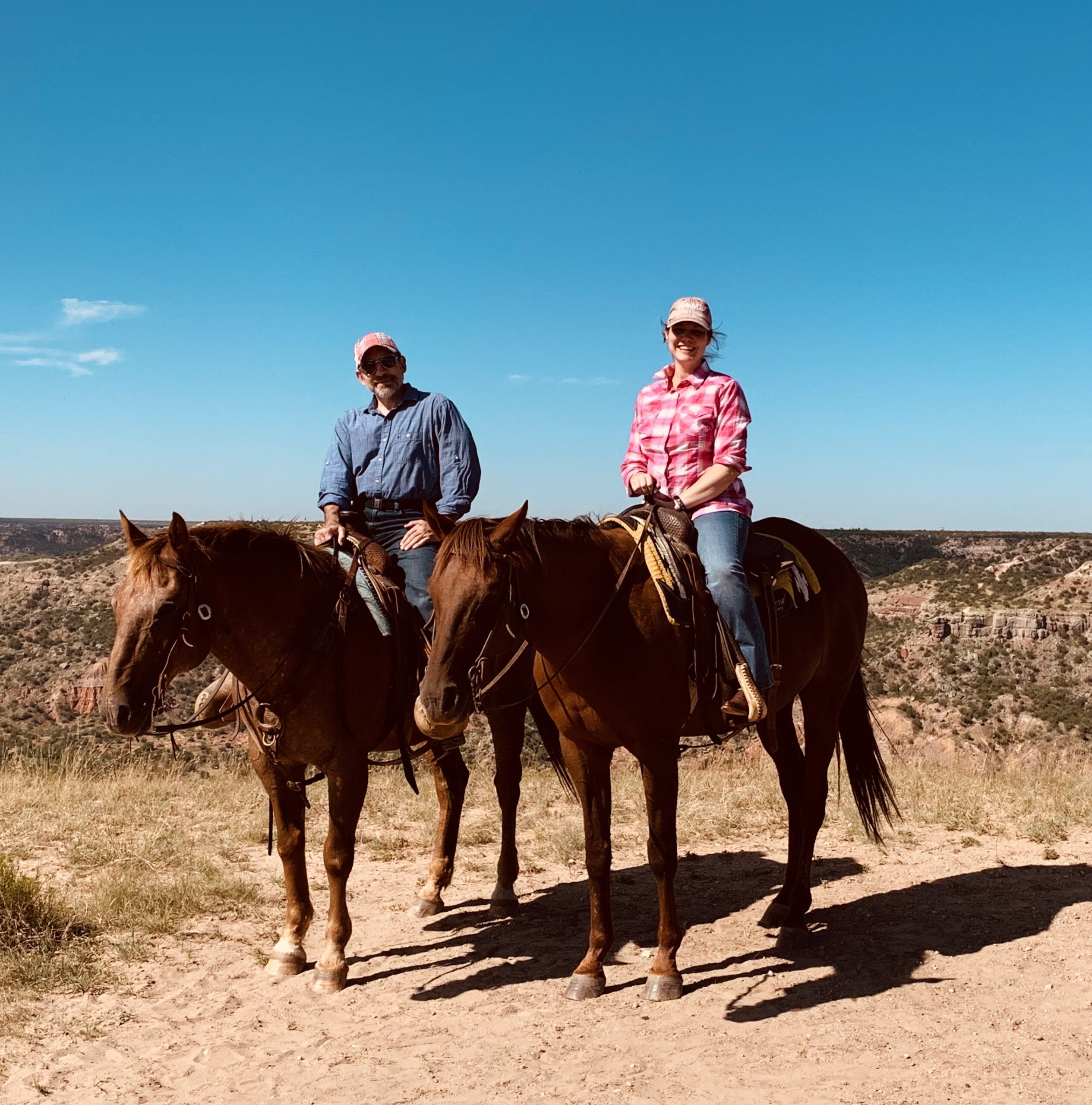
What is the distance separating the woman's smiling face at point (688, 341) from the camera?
5.26 metres

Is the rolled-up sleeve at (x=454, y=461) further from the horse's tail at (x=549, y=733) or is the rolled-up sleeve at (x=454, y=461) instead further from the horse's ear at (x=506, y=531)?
the horse's ear at (x=506, y=531)

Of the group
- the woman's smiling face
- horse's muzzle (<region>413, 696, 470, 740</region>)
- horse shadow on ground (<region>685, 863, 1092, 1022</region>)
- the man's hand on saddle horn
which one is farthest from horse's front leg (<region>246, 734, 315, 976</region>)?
the woman's smiling face

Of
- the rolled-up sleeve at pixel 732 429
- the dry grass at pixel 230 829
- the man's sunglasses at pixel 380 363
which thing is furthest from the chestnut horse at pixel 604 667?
the dry grass at pixel 230 829

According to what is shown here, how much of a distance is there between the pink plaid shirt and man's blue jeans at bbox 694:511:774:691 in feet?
0.51

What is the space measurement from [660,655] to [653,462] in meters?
1.28

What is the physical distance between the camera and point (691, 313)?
5227mm

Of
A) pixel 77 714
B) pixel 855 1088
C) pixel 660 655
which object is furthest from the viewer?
pixel 77 714

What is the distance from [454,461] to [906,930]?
402 cm

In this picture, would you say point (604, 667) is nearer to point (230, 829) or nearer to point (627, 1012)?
point (627, 1012)

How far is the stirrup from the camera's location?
189 inches

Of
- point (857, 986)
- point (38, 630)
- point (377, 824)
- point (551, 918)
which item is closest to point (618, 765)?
point (377, 824)

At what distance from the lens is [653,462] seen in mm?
5375

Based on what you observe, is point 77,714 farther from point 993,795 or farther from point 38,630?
point 993,795

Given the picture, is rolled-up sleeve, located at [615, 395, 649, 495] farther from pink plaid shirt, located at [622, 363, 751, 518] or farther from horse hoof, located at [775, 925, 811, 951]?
horse hoof, located at [775, 925, 811, 951]
